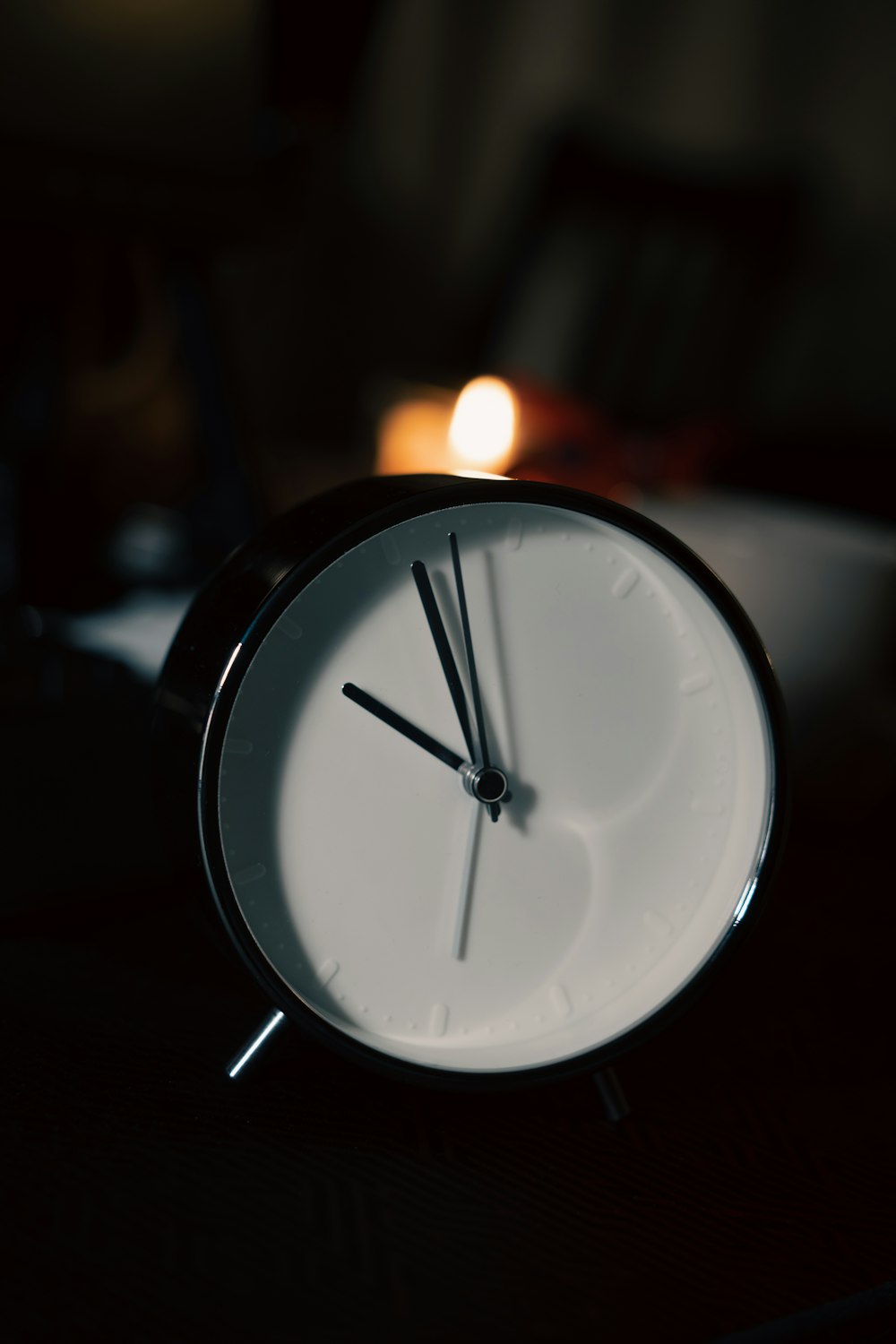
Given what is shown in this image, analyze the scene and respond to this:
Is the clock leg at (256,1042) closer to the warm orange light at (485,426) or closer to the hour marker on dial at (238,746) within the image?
the hour marker on dial at (238,746)

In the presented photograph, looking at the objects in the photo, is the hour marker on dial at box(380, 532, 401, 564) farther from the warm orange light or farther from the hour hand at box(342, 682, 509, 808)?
the warm orange light

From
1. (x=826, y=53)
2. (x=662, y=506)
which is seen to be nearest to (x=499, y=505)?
(x=662, y=506)

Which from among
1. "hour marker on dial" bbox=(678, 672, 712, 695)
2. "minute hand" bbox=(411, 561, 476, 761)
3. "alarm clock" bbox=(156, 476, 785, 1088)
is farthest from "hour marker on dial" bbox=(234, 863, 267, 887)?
"hour marker on dial" bbox=(678, 672, 712, 695)

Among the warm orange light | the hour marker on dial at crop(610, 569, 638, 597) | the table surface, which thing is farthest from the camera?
the warm orange light

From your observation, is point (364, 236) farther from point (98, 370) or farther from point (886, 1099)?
point (886, 1099)

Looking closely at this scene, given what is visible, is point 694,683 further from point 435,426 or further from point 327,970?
point 435,426

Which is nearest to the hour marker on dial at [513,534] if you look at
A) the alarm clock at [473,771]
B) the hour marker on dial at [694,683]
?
the alarm clock at [473,771]
